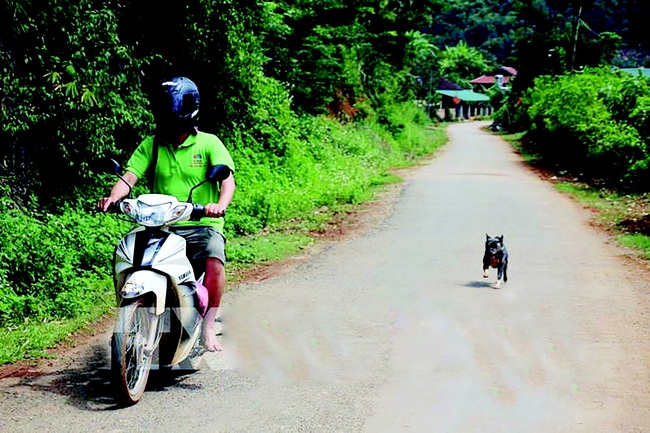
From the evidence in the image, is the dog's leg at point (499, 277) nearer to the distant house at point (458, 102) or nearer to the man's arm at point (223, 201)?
the man's arm at point (223, 201)

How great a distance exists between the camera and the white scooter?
4.86m

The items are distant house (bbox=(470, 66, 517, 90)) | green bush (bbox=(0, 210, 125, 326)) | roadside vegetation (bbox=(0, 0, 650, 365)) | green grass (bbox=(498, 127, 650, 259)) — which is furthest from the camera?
distant house (bbox=(470, 66, 517, 90))

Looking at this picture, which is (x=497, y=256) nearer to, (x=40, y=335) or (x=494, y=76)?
(x=40, y=335)

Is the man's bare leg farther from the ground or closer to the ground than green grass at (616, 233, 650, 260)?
farther from the ground

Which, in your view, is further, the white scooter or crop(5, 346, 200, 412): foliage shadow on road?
crop(5, 346, 200, 412): foliage shadow on road

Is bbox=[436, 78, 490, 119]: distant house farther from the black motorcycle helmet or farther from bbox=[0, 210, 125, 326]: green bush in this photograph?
the black motorcycle helmet

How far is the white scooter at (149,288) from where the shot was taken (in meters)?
4.86

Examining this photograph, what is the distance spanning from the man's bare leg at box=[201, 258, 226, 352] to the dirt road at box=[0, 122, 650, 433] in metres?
0.25

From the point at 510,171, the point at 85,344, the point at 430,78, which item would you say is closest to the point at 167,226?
the point at 85,344

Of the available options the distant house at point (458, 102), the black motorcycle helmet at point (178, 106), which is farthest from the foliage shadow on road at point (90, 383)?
the distant house at point (458, 102)

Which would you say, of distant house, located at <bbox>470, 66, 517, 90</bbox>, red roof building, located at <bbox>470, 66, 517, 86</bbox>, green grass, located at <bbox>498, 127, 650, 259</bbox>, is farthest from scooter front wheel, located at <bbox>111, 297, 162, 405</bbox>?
red roof building, located at <bbox>470, 66, 517, 86</bbox>

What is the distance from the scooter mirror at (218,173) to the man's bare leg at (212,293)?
594 millimetres

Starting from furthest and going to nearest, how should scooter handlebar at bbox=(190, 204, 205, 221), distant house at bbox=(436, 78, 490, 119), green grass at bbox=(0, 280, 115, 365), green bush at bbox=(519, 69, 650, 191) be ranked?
distant house at bbox=(436, 78, 490, 119) < green bush at bbox=(519, 69, 650, 191) < green grass at bbox=(0, 280, 115, 365) < scooter handlebar at bbox=(190, 204, 205, 221)

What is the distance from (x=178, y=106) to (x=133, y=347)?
5.25 feet
